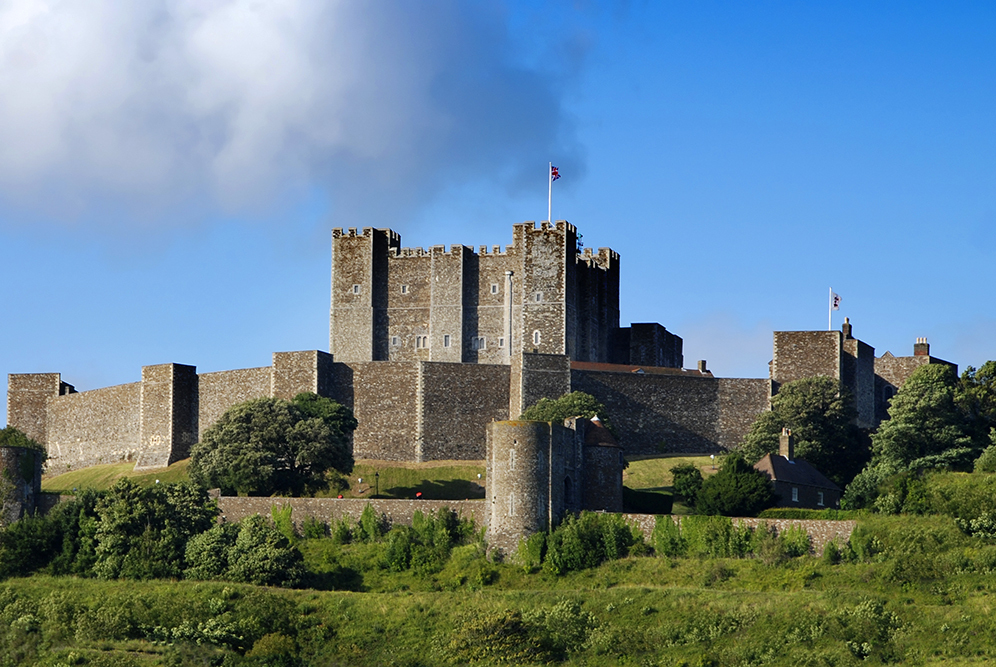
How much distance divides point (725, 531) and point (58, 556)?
25172 mm

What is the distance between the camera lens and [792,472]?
73.2 meters

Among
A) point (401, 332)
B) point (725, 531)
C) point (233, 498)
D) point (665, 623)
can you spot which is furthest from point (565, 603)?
point (401, 332)

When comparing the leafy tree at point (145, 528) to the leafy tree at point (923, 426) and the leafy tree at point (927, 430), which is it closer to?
the leafy tree at point (927, 430)

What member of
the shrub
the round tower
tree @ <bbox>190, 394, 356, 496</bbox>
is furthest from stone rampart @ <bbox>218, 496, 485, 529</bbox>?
the shrub

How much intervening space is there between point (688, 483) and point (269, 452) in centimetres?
1819

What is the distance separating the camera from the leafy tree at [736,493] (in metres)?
68.1

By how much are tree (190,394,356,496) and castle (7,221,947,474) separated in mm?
10148

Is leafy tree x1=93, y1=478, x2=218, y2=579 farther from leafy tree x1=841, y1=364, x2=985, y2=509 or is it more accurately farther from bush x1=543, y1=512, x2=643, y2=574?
leafy tree x1=841, y1=364, x2=985, y2=509

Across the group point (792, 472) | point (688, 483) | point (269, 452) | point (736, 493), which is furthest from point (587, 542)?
point (269, 452)

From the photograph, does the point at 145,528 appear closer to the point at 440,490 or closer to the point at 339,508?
the point at 339,508

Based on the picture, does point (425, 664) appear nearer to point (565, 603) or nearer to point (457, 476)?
point (565, 603)

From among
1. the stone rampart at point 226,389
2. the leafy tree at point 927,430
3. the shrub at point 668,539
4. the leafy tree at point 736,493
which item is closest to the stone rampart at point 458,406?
the stone rampart at point 226,389

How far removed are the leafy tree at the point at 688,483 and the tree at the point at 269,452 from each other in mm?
14832

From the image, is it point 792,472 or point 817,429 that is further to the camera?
point 817,429
